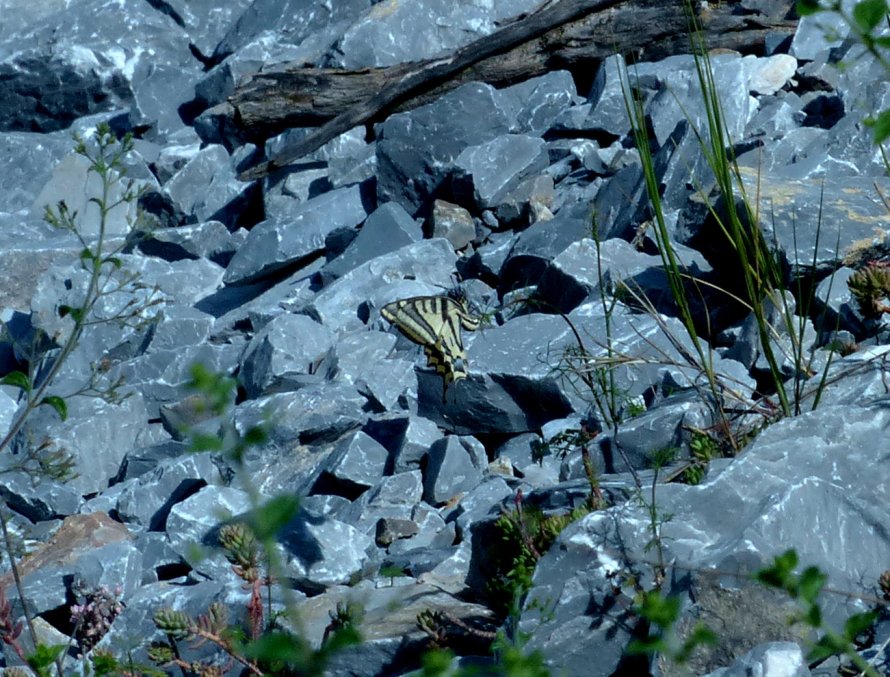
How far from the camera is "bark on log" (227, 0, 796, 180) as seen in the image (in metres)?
8.37

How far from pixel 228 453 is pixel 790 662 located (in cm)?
158

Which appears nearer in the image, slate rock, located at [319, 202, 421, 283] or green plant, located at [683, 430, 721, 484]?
green plant, located at [683, 430, 721, 484]

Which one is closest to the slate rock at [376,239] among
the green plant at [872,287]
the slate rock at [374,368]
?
the slate rock at [374,368]

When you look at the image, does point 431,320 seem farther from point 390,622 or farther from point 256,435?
point 256,435

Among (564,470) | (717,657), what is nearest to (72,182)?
(564,470)

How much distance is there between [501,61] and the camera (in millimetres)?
8852

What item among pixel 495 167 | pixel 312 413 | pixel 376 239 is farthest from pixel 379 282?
pixel 312 413

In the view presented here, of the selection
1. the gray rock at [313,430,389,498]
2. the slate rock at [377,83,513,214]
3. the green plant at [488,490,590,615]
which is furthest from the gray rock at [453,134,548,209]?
the green plant at [488,490,590,615]

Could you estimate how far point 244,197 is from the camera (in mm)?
9508

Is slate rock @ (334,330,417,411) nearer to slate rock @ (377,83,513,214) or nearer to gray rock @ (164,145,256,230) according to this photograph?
slate rock @ (377,83,513,214)

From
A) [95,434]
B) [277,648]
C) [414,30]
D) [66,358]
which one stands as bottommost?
[95,434]

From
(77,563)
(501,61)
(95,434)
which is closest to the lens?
(77,563)

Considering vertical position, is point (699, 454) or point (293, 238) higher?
→ point (699, 454)

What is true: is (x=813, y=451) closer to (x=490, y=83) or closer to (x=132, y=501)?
(x=132, y=501)
